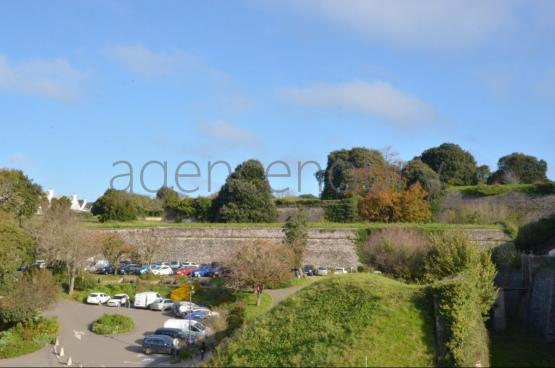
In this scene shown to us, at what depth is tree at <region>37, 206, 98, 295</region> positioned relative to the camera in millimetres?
36094

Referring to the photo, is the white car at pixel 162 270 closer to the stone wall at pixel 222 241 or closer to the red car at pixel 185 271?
the red car at pixel 185 271

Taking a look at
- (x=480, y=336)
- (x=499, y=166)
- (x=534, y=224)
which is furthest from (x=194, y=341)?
(x=499, y=166)

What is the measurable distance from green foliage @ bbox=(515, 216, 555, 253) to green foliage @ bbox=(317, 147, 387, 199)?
2806cm

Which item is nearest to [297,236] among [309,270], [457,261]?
[309,270]

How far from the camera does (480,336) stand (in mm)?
18844

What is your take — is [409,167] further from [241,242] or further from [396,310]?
[396,310]

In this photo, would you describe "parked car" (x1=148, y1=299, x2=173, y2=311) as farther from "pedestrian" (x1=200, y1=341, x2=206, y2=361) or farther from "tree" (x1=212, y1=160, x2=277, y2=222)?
"tree" (x1=212, y1=160, x2=277, y2=222)

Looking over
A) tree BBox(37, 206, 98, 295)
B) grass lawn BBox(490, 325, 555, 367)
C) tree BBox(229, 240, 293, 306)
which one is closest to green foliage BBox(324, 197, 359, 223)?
tree BBox(229, 240, 293, 306)

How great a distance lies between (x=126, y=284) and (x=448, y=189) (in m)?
32.5

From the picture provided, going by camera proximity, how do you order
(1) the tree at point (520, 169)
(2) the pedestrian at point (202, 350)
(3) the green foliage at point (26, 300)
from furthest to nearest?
(1) the tree at point (520, 169) < (3) the green foliage at point (26, 300) < (2) the pedestrian at point (202, 350)

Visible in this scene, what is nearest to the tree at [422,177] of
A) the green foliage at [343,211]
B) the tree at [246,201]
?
the green foliage at [343,211]

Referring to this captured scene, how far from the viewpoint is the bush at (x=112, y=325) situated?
26608mm

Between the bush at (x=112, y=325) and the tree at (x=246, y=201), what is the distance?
25.7m

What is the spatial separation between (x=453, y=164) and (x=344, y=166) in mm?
12252
